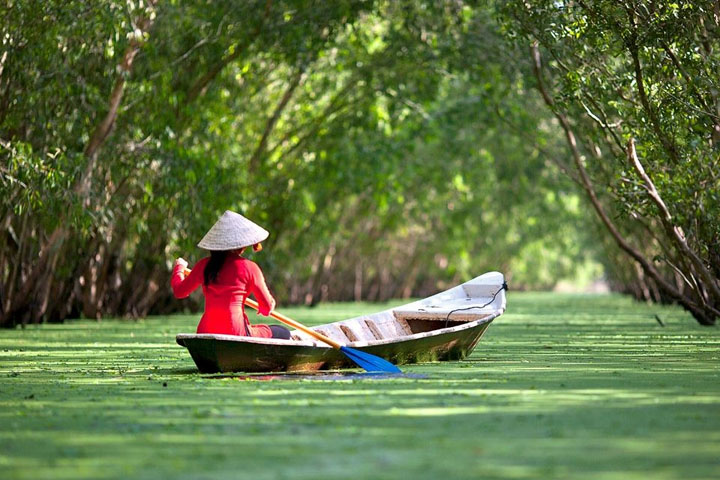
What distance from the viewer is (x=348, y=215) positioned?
3403 centimetres

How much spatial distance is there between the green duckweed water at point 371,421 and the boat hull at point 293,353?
152 mm

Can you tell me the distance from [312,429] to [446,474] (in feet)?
4.22

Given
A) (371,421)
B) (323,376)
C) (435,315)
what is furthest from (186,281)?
(371,421)

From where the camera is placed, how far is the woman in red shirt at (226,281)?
8922 mm

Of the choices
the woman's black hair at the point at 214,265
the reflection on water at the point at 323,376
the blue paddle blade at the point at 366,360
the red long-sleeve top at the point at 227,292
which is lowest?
the reflection on water at the point at 323,376

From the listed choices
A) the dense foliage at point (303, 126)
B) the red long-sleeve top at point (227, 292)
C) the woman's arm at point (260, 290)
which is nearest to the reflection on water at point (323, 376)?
the red long-sleeve top at point (227, 292)

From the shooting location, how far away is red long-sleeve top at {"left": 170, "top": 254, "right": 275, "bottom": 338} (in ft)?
29.2

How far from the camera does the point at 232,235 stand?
902cm

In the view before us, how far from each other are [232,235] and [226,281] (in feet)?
1.09

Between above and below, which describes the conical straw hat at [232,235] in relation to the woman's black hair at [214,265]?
above

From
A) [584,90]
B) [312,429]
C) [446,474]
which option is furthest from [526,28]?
[446,474]

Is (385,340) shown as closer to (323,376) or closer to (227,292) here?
(323,376)

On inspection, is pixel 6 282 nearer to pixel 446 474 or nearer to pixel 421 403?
pixel 421 403

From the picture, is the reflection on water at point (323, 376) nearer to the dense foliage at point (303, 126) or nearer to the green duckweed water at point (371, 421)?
the green duckweed water at point (371, 421)
